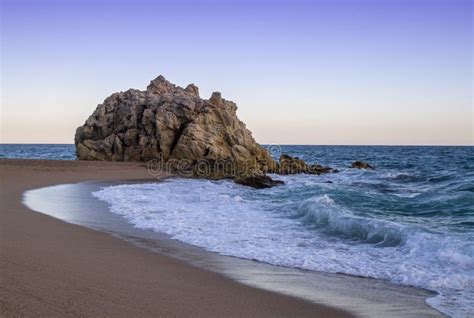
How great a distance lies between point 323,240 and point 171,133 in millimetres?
32706

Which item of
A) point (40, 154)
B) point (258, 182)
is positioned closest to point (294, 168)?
point (258, 182)

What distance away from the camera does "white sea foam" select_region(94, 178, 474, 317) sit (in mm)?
7539

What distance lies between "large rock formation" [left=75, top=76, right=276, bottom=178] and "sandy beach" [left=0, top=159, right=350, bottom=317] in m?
25.2

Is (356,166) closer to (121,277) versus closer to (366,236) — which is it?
(366,236)

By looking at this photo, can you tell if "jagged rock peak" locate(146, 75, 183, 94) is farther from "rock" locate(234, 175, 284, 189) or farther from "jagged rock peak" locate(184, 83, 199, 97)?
"rock" locate(234, 175, 284, 189)

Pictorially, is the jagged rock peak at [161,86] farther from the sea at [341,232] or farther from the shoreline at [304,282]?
the shoreline at [304,282]

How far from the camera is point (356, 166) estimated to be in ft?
153

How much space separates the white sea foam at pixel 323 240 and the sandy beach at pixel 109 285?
6.04 feet

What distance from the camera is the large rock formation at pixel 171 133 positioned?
38625mm

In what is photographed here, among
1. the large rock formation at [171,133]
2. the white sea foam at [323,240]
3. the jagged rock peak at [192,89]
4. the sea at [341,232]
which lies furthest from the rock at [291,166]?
the white sea foam at [323,240]

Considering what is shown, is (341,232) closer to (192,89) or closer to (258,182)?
(258,182)

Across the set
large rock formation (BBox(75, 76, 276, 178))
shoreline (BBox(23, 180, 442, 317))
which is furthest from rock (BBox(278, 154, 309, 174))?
shoreline (BBox(23, 180, 442, 317))

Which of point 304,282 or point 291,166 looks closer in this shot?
point 304,282

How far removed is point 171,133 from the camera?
4219 cm
